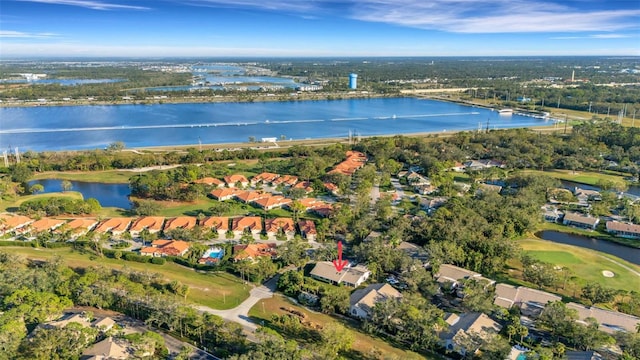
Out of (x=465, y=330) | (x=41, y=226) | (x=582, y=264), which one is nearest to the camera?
(x=465, y=330)

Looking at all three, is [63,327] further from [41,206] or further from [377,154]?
[377,154]

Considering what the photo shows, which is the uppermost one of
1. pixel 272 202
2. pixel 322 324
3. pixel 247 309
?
pixel 272 202

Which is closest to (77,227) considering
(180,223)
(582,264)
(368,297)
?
(180,223)

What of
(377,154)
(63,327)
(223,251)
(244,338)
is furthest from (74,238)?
(377,154)

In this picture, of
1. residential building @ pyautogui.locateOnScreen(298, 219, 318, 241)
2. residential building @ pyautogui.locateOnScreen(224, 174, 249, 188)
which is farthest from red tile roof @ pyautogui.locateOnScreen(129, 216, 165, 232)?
residential building @ pyautogui.locateOnScreen(298, 219, 318, 241)

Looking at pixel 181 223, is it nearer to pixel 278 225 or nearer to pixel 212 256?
pixel 212 256

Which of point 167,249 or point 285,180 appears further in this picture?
point 285,180
